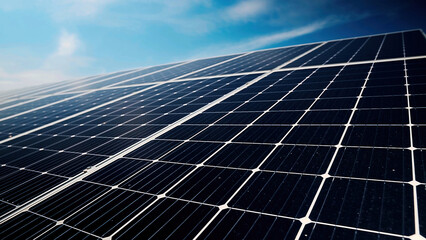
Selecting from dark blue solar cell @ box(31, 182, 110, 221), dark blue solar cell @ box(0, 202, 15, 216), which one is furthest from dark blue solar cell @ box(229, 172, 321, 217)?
dark blue solar cell @ box(0, 202, 15, 216)

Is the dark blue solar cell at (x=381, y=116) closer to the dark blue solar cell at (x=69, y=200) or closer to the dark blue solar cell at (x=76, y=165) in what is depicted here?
the dark blue solar cell at (x=69, y=200)

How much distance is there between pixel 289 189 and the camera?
5.69 metres

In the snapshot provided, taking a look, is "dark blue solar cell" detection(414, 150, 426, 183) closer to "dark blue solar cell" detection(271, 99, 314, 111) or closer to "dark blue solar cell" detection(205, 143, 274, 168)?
"dark blue solar cell" detection(205, 143, 274, 168)

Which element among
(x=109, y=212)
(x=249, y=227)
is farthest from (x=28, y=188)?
(x=249, y=227)

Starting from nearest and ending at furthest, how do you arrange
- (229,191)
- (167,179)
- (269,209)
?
1. (269,209)
2. (229,191)
3. (167,179)

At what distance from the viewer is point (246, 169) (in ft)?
22.6

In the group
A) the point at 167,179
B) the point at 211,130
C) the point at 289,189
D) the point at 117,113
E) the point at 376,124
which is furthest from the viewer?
the point at 117,113

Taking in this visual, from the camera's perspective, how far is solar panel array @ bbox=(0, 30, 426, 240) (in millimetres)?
4879

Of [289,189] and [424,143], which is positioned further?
[424,143]

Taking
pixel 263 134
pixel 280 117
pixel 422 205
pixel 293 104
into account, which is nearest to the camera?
pixel 422 205

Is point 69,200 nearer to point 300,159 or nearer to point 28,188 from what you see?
point 28,188

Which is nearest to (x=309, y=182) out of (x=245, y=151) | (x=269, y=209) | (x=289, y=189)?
(x=289, y=189)

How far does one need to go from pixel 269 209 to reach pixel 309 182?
4.08 feet

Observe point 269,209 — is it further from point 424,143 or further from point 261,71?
point 261,71
